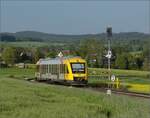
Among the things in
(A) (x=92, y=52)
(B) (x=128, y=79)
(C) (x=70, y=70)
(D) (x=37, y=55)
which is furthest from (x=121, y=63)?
(C) (x=70, y=70)

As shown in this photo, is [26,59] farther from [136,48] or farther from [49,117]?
[49,117]

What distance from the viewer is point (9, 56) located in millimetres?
123938

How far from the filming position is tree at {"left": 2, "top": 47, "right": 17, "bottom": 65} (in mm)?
123550

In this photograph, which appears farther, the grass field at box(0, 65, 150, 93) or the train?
the train

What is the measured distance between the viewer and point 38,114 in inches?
635

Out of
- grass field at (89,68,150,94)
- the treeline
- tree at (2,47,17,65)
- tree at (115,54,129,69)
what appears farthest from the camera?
tree at (2,47,17,65)

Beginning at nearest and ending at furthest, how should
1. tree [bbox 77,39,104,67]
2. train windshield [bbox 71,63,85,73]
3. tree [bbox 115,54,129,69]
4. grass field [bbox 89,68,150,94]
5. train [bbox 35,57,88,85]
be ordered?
grass field [bbox 89,68,150,94] < train [bbox 35,57,88,85] < train windshield [bbox 71,63,85,73] < tree [bbox 115,54,129,69] < tree [bbox 77,39,104,67]

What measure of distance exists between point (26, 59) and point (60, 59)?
80435mm

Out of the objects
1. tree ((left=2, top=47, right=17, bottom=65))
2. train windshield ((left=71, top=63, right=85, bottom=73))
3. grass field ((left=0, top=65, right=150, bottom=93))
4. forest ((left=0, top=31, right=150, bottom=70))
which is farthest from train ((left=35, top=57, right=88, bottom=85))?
tree ((left=2, top=47, right=17, bottom=65))

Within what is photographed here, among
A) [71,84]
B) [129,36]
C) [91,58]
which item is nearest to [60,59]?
[71,84]

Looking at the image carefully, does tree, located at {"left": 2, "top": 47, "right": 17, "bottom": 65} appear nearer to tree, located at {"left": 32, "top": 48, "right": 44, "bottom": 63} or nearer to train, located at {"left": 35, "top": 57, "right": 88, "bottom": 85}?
tree, located at {"left": 32, "top": 48, "right": 44, "bottom": 63}

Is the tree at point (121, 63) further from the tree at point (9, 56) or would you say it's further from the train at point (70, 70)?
the train at point (70, 70)

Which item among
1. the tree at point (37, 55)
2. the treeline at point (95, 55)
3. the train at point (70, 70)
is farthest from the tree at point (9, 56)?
the train at point (70, 70)

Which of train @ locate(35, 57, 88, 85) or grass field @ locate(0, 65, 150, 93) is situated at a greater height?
train @ locate(35, 57, 88, 85)
